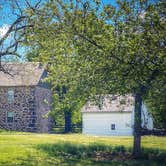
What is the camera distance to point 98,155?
786 inches

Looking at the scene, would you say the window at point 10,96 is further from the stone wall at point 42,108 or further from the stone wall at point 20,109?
the stone wall at point 42,108

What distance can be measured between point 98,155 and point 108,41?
24.5 ft

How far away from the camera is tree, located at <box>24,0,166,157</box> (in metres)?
13.6

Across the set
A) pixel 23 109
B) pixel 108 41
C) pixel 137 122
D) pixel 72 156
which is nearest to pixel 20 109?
pixel 23 109

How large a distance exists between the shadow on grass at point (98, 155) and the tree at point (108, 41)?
321 centimetres

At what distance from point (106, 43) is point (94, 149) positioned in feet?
29.1

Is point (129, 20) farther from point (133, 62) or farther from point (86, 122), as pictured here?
point (86, 122)

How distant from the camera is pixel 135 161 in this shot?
18188 mm

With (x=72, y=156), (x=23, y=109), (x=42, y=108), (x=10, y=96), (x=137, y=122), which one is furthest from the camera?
(x=42, y=108)

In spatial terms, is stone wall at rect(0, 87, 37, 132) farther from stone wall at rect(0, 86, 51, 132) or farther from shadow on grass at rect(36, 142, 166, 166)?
shadow on grass at rect(36, 142, 166, 166)

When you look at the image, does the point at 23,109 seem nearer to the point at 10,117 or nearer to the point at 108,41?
the point at 10,117

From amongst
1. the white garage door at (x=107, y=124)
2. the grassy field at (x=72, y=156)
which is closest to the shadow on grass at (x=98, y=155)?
the grassy field at (x=72, y=156)

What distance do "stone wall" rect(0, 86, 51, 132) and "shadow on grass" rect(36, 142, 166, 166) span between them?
2904 centimetres

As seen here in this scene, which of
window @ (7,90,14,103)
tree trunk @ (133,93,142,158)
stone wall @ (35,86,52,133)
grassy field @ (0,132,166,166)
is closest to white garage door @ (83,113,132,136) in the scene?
stone wall @ (35,86,52,133)
